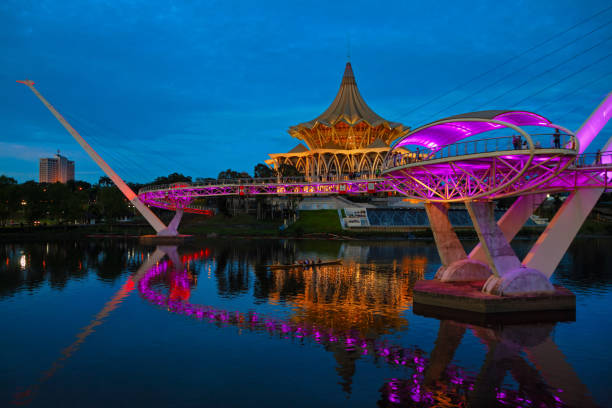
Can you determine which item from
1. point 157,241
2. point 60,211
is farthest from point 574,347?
point 60,211

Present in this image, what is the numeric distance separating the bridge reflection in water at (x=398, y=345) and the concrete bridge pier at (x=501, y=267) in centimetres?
167

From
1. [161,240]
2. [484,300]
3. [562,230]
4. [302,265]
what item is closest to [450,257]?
[484,300]

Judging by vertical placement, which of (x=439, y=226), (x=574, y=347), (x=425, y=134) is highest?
(x=425, y=134)

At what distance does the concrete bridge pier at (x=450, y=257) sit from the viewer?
2978 centimetres

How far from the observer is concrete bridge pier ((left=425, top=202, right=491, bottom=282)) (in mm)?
29781

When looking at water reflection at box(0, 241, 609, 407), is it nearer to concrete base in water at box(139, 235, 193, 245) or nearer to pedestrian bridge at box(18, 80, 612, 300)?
pedestrian bridge at box(18, 80, 612, 300)

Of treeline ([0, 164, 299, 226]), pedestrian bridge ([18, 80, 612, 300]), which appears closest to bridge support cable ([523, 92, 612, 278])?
pedestrian bridge ([18, 80, 612, 300])

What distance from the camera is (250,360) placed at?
727 inches

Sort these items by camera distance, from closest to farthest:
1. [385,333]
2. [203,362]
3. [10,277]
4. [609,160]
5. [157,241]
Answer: [203,362] < [385,333] < [609,160] < [10,277] < [157,241]

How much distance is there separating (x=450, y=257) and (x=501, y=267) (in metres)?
5.53

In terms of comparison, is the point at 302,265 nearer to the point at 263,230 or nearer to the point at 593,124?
the point at 593,124

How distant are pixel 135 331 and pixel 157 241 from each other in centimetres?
4920

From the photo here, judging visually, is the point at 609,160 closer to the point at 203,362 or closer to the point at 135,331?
the point at 203,362

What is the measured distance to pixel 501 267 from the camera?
2511 centimetres
